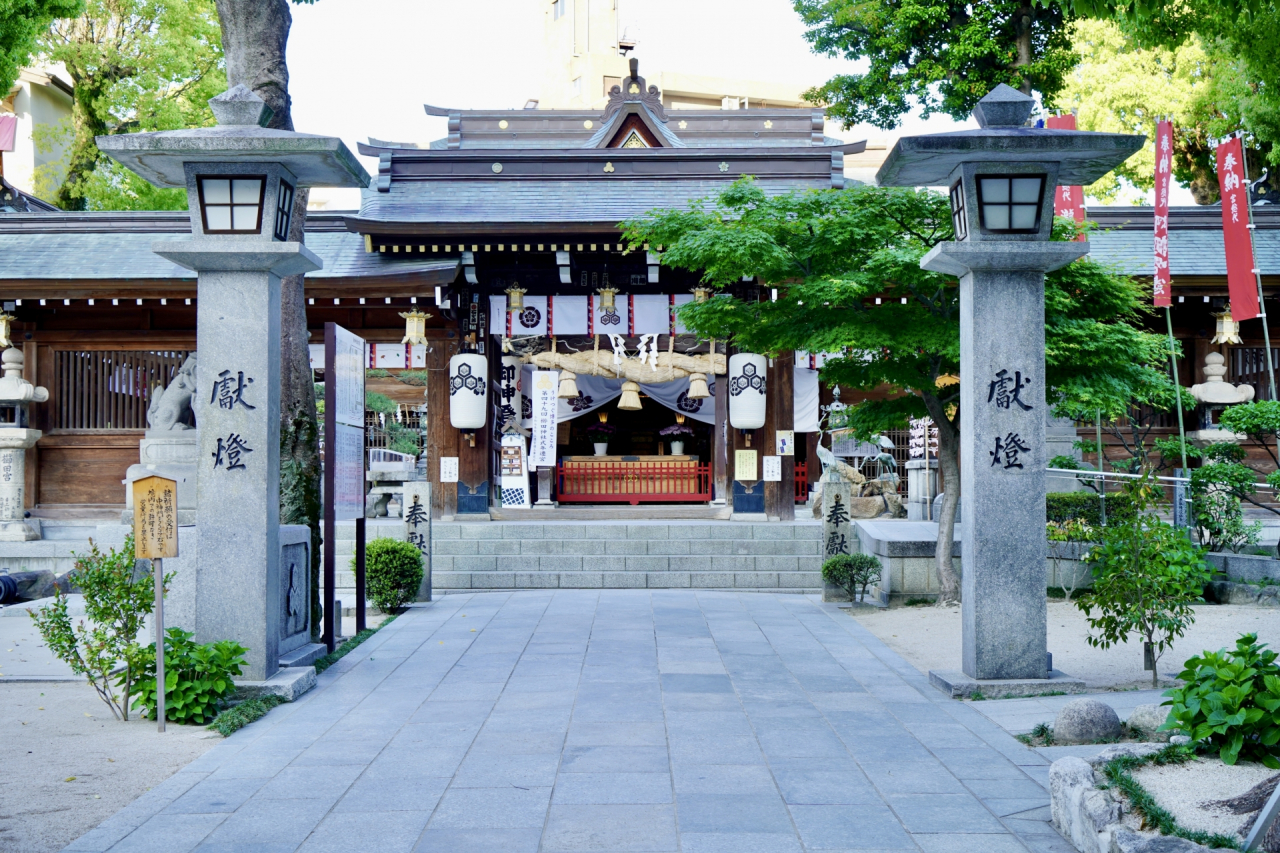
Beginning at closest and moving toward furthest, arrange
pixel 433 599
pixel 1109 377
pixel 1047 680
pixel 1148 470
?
pixel 1047 680 < pixel 1148 470 < pixel 1109 377 < pixel 433 599

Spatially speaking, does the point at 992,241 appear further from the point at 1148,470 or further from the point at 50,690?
the point at 50,690

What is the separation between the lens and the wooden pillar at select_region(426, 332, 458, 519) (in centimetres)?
1703

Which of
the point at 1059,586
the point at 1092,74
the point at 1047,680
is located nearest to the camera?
the point at 1047,680

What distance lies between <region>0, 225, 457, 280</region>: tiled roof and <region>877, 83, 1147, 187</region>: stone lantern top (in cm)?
1004

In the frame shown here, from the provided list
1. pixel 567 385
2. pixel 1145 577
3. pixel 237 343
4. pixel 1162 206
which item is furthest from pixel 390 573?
pixel 1162 206

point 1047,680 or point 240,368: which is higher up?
point 240,368

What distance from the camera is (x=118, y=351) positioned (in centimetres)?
1727

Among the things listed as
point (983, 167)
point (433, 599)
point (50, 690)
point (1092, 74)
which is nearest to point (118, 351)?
point (433, 599)

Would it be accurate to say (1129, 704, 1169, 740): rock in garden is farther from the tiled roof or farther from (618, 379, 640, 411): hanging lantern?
(618, 379, 640, 411): hanging lantern

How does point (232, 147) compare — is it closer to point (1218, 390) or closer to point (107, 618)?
point (107, 618)

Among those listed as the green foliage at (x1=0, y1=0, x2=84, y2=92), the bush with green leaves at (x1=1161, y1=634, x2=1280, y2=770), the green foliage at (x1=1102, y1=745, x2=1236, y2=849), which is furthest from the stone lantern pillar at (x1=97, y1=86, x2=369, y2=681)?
the green foliage at (x1=0, y1=0, x2=84, y2=92)

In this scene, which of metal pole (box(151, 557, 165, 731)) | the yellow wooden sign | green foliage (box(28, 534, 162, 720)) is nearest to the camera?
metal pole (box(151, 557, 165, 731))

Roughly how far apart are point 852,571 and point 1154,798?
26.4 ft

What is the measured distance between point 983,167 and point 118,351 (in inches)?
602
